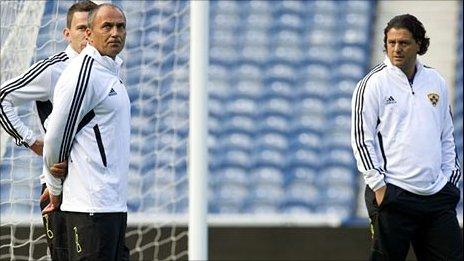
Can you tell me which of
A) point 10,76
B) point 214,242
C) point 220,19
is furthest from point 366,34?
point 10,76

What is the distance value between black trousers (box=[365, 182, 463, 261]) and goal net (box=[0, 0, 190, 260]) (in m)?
2.01

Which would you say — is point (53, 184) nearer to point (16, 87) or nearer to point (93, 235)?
point (93, 235)

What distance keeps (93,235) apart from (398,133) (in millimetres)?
1379

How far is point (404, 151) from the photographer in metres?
4.60

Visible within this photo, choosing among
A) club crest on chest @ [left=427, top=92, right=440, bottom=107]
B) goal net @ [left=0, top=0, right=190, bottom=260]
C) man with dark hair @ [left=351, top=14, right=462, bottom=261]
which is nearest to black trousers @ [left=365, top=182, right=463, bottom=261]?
man with dark hair @ [left=351, top=14, right=462, bottom=261]

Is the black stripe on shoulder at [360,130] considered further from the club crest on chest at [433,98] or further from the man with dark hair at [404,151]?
the club crest on chest at [433,98]

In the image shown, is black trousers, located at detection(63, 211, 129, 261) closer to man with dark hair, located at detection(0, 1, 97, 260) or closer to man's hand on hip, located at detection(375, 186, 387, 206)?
man with dark hair, located at detection(0, 1, 97, 260)

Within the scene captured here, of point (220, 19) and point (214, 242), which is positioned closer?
point (214, 242)

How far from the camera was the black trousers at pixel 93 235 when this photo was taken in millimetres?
4047

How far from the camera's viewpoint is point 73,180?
4090 mm

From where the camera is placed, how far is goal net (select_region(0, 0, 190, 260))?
5750 millimetres

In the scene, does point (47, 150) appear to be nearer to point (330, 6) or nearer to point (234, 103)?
point (234, 103)

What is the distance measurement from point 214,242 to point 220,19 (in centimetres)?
270

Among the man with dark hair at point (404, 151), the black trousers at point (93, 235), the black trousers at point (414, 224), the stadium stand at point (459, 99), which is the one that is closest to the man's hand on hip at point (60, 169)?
the black trousers at point (93, 235)
